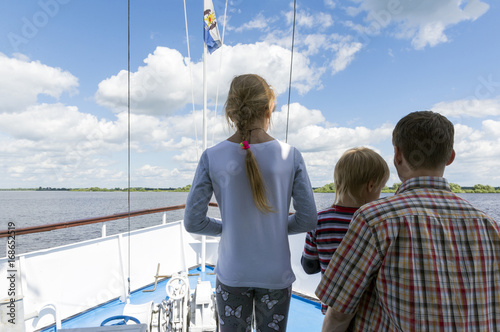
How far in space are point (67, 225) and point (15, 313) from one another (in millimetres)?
1105

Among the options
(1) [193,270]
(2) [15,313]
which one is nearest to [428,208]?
(2) [15,313]

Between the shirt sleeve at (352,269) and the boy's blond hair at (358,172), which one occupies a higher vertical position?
the boy's blond hair at (358,172)

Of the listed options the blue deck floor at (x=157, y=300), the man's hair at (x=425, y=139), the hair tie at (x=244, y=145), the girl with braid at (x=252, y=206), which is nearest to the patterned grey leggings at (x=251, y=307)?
the girl with braid at (x=252, y=206)

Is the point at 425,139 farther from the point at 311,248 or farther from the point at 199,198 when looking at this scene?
the point at 199,198

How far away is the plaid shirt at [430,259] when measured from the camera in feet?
1.56

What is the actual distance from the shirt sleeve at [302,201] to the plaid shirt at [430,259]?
29 centimetres

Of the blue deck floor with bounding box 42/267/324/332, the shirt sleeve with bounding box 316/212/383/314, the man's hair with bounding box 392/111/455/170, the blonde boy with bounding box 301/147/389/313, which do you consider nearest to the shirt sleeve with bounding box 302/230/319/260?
the blonde boy with bounding box 301/147/389/313

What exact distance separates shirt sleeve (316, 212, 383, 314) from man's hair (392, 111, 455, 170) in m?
0.16

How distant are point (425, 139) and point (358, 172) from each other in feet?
0.94

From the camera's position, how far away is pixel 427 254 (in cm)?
48

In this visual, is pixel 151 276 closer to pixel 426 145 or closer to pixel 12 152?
pixel 426 145

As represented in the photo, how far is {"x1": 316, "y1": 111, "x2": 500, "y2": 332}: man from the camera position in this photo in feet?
1.56

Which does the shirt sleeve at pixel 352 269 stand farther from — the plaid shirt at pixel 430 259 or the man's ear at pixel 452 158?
the man's ear at pixel 452 158

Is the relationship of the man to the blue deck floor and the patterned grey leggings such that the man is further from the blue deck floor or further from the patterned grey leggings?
the blue deck floor
